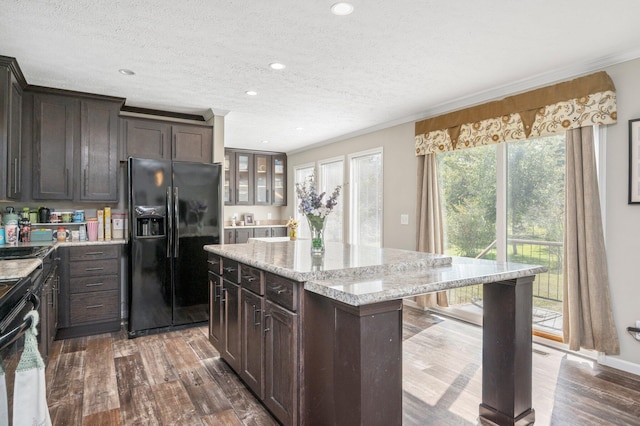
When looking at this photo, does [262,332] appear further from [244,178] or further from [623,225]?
[244,178]

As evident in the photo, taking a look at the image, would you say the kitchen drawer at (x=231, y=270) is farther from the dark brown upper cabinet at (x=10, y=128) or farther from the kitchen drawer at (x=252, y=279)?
the dark brown upper cabinet at (x=10, y=128)

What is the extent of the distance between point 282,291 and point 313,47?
188 cm

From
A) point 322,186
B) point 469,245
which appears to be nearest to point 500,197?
point 469,245

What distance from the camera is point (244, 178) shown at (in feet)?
24.0

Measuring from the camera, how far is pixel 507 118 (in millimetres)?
3617

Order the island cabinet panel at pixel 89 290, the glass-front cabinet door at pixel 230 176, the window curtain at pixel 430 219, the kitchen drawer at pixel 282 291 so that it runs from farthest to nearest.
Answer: the glass-front cabinet door at pixel 230 176 → the window curtain at pixel 430 219 → the island cabinet panel at pixel 89 290 → the kitchen drawer at pixel 282 291

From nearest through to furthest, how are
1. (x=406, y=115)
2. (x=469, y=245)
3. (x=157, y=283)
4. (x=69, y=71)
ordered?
1. (x=69, y=71)
2. (x=157, y=283)
3. (x=469, y=245)
4. (x=406, y=115)

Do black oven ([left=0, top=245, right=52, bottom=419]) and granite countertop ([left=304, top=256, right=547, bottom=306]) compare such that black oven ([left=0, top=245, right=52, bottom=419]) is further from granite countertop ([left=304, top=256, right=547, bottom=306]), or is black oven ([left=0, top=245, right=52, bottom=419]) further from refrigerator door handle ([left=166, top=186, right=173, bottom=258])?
refrigerator door handle ([left=166, top=186, right=173, bottom=258])

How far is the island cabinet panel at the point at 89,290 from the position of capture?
12.0ft

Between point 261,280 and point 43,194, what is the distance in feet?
9.75

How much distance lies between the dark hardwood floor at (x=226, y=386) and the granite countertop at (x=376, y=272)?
93 centimetres

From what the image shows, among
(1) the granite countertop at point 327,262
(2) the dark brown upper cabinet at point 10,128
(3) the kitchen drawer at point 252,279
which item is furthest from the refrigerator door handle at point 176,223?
(3) the kitchen drawer at point 252,279

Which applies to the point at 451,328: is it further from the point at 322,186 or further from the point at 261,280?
the point at 322,186

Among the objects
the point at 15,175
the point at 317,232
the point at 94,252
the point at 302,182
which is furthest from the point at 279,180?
the point at 317,232
